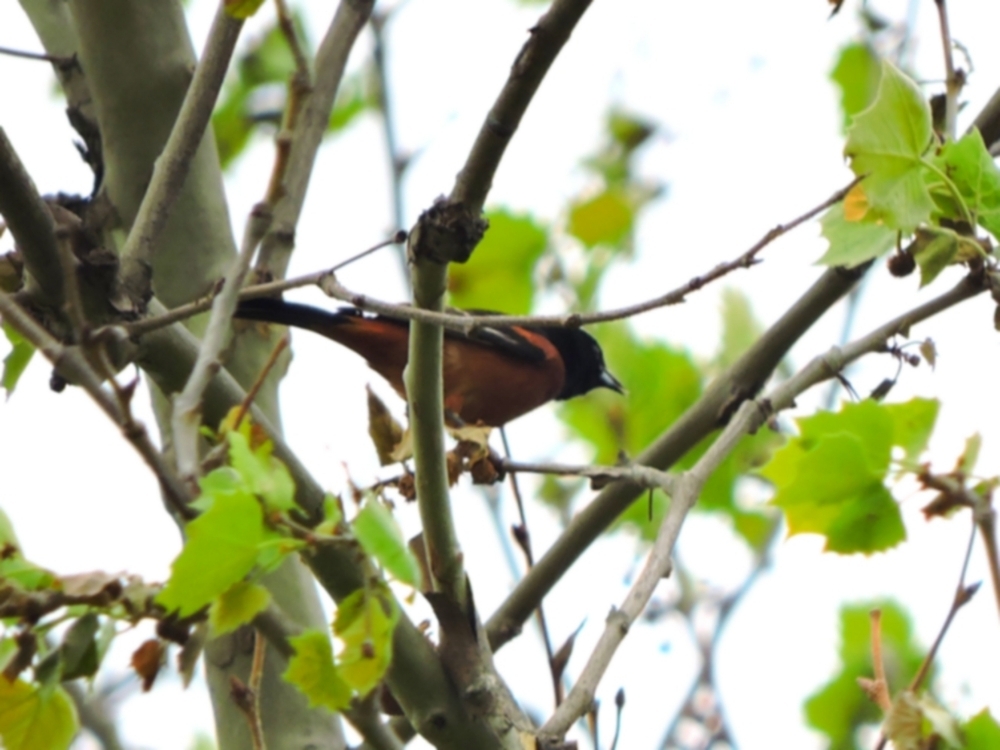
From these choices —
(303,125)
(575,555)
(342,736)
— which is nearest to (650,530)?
(575,555)

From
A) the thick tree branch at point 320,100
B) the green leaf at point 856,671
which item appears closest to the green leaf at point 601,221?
the green leaf at point 856,671

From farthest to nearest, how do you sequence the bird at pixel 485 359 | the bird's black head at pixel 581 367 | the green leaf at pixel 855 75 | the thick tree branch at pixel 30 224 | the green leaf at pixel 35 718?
the bird's black head at pixel 581 367, the bird at pixel 485 359, the green leaf at pixel 855 75, the thick tree branch at pixel 30 224, the green leaf at pixel 35 718

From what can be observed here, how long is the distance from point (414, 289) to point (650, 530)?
244 centimetres

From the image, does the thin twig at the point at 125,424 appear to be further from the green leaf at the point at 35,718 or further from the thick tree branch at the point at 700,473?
the thick tree branch at the point at 700,473

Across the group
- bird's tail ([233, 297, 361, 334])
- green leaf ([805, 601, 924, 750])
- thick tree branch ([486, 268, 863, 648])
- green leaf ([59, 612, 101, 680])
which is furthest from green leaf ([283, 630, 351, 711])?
bird's tail ([233, 297, 361, 334])

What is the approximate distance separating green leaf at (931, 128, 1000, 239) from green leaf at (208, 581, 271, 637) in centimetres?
122

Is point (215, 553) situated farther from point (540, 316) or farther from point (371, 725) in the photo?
point (371, 725)

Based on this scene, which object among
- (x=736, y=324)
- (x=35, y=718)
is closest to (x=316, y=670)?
(x=35, y=718)

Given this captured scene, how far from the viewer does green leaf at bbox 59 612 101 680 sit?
5.33 feet

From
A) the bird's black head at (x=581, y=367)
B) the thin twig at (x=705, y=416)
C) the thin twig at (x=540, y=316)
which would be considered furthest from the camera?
the bird's black head at (x=581, y=367)

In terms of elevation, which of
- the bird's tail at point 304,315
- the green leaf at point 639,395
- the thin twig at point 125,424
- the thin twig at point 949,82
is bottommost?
the thin twig at point 125,424

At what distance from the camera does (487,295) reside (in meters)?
4.29

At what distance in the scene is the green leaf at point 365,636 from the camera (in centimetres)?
143

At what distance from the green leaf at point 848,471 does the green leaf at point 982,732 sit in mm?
275
